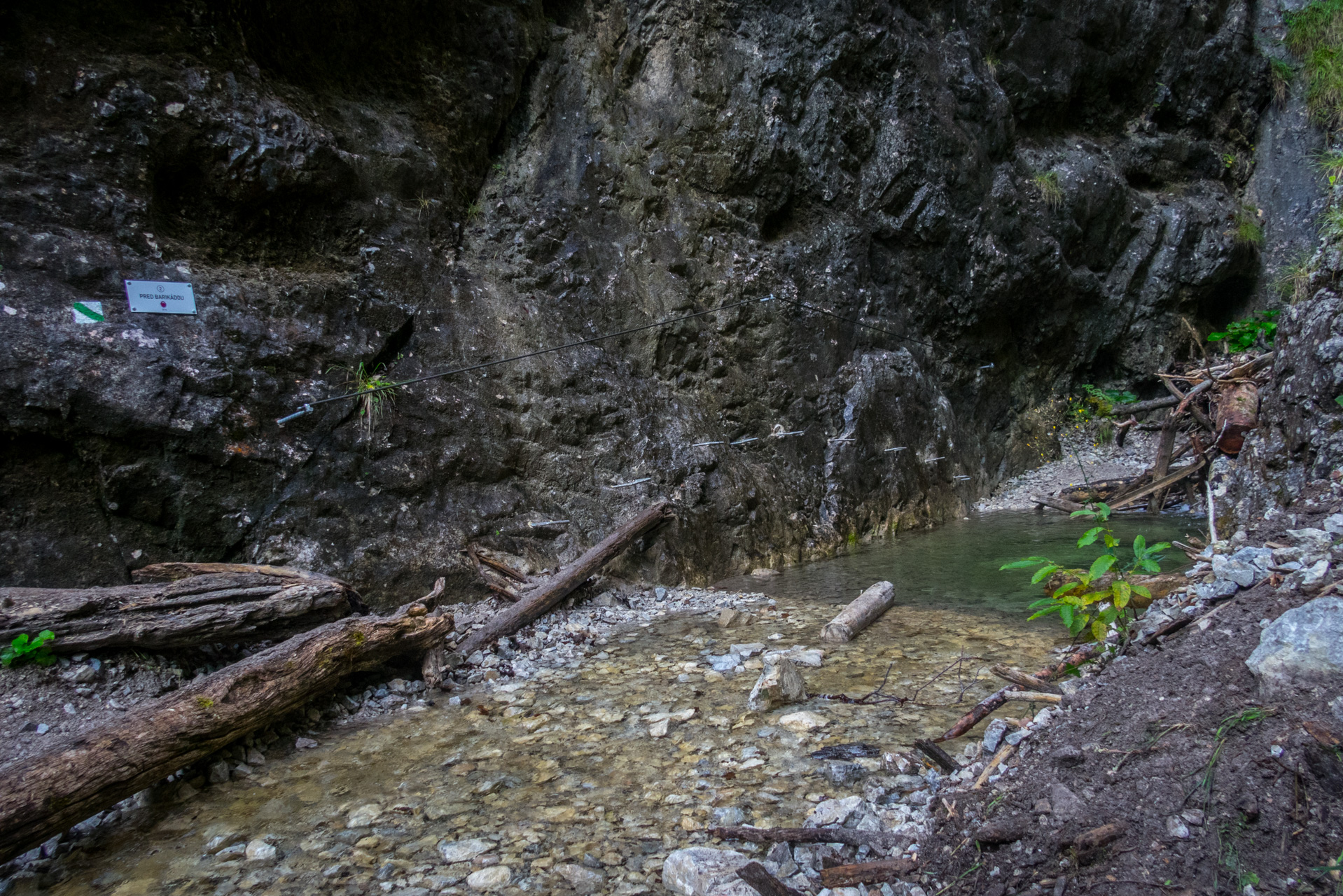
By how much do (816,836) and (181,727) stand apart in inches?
91.6

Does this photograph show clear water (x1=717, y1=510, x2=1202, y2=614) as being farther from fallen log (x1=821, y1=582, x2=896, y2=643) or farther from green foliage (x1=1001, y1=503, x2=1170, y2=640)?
green foliage (x1=1001, y1=503, x2=1170, y2=640)

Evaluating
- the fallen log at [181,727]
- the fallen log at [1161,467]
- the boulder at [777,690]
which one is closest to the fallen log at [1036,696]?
the boulder at [777,690]

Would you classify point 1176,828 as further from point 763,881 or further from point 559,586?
point 559,586

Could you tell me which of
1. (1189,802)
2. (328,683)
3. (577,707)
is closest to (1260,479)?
(1189,802)

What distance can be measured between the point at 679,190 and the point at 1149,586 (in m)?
5.61

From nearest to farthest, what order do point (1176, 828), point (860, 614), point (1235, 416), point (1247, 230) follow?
point (1176, 828) → point (860, 614) → point (1235, 416) → point (1247, 230)

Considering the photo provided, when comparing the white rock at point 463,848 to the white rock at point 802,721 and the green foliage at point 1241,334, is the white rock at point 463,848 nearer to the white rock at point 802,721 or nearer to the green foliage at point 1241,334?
the white rock at point 802,721

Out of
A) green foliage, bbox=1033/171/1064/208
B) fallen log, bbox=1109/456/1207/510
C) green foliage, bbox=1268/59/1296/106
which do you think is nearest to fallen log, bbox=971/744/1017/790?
fallen log, bbox=1109/456/1207/510

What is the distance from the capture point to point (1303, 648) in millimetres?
1664

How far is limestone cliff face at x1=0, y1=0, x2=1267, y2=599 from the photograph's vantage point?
12.9 feet

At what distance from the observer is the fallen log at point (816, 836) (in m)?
1.90

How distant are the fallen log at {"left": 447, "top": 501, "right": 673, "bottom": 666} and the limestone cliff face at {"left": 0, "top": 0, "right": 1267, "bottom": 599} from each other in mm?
339

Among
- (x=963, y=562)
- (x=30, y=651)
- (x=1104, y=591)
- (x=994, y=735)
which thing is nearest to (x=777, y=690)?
(x=994, y=735)

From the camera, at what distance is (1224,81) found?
11648 millimetres
